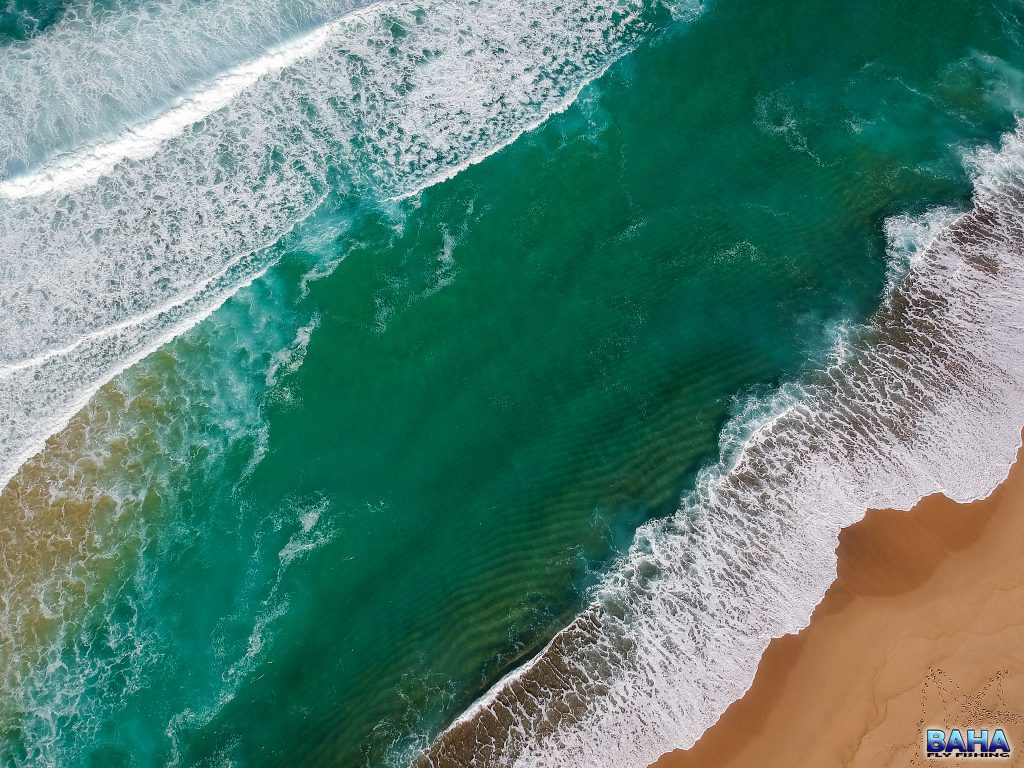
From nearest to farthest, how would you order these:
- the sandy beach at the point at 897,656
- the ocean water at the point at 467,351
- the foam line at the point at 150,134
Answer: the sandy beach at the point at 897,656, the ocean water at the point at 467,351, the foam line at the point at 150,134

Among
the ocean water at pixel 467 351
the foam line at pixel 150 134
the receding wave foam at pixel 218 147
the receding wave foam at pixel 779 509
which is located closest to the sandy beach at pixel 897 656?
the receding wave foam at pixel 779 509

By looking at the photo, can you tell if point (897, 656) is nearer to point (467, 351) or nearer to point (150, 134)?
point (467, 351)

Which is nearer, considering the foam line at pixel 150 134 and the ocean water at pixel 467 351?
the ocean water at pixel 467 351

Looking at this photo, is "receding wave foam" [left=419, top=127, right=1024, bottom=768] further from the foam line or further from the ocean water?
the foam line

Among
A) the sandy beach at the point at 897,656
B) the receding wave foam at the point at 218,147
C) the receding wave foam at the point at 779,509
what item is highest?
the receding wave foam at the point at 218,147

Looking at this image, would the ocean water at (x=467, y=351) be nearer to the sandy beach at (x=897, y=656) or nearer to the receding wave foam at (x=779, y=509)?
the receding wave foam at (x=779, y=509)

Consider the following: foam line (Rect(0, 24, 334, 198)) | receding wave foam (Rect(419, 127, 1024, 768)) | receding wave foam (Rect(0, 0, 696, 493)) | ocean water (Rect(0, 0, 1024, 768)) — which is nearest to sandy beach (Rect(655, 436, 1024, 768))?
receding wave foam (Rect(419, 127, 1024, 768))
